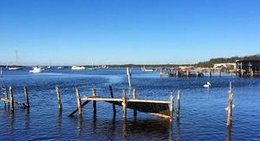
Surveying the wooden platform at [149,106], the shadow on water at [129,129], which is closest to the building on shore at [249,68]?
the wooden platform at [149,106]

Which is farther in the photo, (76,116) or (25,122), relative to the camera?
(76,116)

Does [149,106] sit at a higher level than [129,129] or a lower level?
higher

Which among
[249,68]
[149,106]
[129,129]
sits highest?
[249,68]

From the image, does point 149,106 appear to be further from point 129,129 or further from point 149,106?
point 129,129

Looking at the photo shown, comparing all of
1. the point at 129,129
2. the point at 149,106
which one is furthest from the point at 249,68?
the point at 129,129

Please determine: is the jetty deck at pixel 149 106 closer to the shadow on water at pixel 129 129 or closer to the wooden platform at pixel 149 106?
the wooden platform at pixel 149 106

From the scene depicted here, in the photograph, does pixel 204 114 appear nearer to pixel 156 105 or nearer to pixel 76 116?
pixel 156 105

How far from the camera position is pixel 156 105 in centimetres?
3978

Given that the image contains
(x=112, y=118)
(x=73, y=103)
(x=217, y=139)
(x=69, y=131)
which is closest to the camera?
(x=217, y=139)

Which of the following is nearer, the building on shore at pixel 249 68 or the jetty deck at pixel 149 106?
the jetty deck at pixel 149 106

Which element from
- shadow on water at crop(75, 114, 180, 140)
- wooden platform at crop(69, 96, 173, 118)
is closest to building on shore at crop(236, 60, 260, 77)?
wooden platform at crop(69, 96, 173, 118)

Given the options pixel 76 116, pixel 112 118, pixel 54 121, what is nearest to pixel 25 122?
pixel 54 121

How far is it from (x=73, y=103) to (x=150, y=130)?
22.4 metres

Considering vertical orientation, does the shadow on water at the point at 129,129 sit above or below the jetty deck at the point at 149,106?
below
